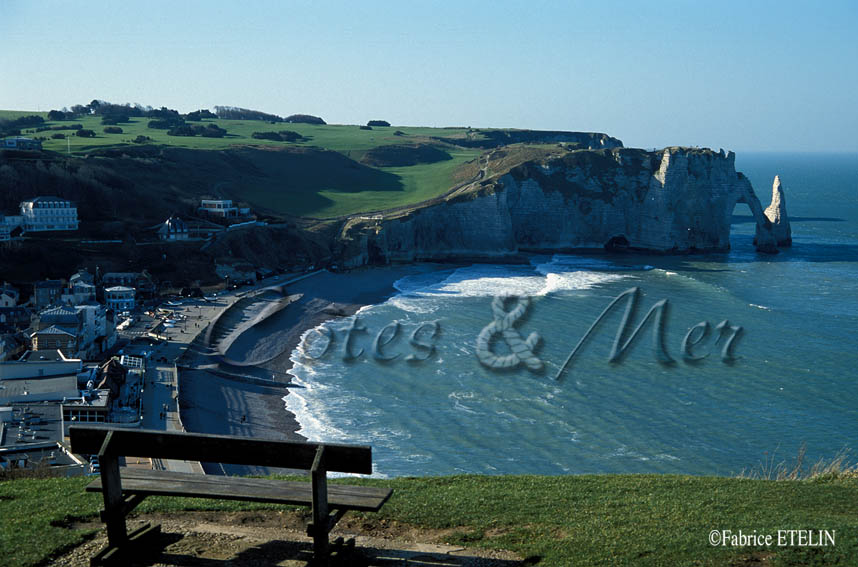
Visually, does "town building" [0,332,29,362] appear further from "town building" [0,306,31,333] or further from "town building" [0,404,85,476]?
"town building" [0,404,85,476]

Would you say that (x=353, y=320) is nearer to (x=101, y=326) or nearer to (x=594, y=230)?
(x=101, y=326)

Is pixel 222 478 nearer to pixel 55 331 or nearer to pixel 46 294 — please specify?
pixel 55 331

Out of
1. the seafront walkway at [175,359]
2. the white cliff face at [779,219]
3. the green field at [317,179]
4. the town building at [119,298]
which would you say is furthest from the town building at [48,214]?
the white cliff face at [779,219]

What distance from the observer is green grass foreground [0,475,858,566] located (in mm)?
8203

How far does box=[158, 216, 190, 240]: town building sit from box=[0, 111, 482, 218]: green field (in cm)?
1583

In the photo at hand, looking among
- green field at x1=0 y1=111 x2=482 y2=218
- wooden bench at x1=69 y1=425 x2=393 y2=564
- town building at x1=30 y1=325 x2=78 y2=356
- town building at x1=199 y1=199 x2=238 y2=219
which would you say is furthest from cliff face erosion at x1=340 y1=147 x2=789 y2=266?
wooden bench at x1=69 y1=425 x2=393 y2=564

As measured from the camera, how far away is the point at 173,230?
66125 millimetres

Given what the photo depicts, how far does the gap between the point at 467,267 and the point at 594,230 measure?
19171mm

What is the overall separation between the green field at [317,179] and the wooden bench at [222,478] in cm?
7403

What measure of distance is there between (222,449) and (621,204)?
80792 millimetres

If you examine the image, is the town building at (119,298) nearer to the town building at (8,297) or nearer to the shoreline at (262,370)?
the town building at (8,297)

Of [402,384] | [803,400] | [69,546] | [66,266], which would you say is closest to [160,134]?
[66,266]

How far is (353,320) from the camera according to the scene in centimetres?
4928

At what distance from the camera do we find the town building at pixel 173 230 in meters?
65.9
